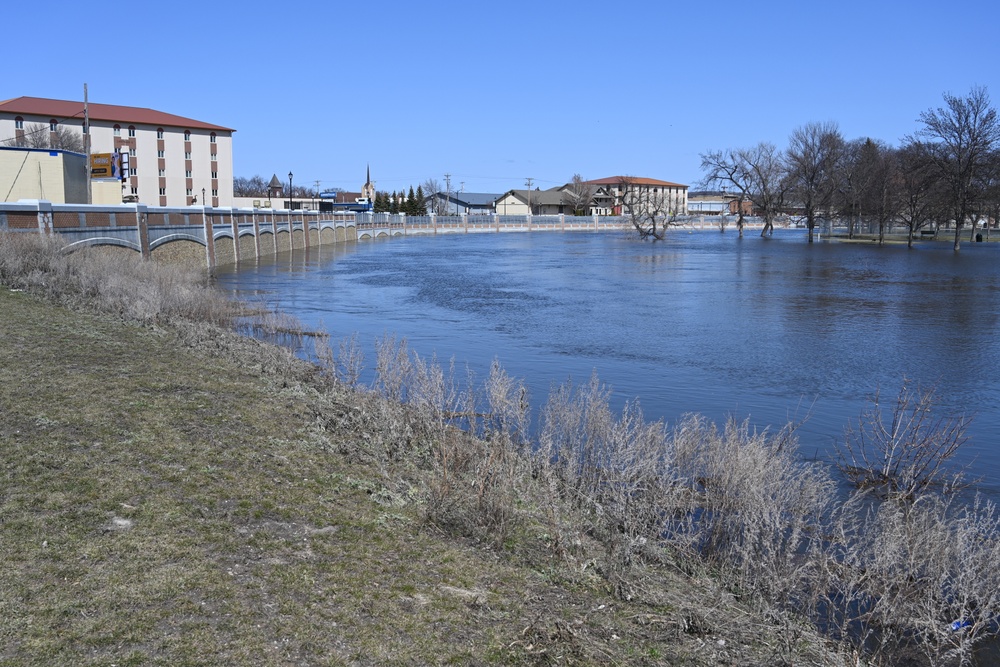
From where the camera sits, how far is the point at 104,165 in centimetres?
5091

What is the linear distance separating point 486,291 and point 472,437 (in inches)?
948

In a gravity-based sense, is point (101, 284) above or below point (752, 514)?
above

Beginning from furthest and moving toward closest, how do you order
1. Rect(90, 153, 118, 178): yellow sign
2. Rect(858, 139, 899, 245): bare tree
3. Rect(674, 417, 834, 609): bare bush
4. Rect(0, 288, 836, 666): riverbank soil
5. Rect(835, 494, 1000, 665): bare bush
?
Rect(858, 139, 899, 245): bare tree
Rect(90, 153, 118, 178): yellow sign
Rect(674, 417, 834, 609): bare bush
Rect(835, 494, 1000, 665): bare bush
Rect(0, 288, 836, 666): riverbank soil

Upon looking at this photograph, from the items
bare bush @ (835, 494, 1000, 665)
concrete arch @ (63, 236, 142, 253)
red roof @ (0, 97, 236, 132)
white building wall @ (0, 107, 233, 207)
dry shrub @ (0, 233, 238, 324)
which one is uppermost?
red roof @ (0, 97, 236, 132)

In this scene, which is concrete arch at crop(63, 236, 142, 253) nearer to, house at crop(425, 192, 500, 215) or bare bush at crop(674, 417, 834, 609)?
bare bush at crop(674, 417, 834, 609)

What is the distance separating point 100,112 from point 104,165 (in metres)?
34.1

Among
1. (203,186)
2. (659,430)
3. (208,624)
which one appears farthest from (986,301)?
(203,186)

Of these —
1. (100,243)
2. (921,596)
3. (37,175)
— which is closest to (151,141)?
(37,175)

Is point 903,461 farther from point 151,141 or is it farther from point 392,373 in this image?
point 151,141

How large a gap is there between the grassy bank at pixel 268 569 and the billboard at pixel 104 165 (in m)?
46.4

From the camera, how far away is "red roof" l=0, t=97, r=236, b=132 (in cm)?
7506

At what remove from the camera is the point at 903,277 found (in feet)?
120

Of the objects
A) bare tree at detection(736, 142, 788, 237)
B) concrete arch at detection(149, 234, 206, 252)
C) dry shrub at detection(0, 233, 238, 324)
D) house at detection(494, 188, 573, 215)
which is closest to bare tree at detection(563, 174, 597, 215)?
house at detection(494, 188, 573, 215)

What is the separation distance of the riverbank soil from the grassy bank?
0.6 inches
